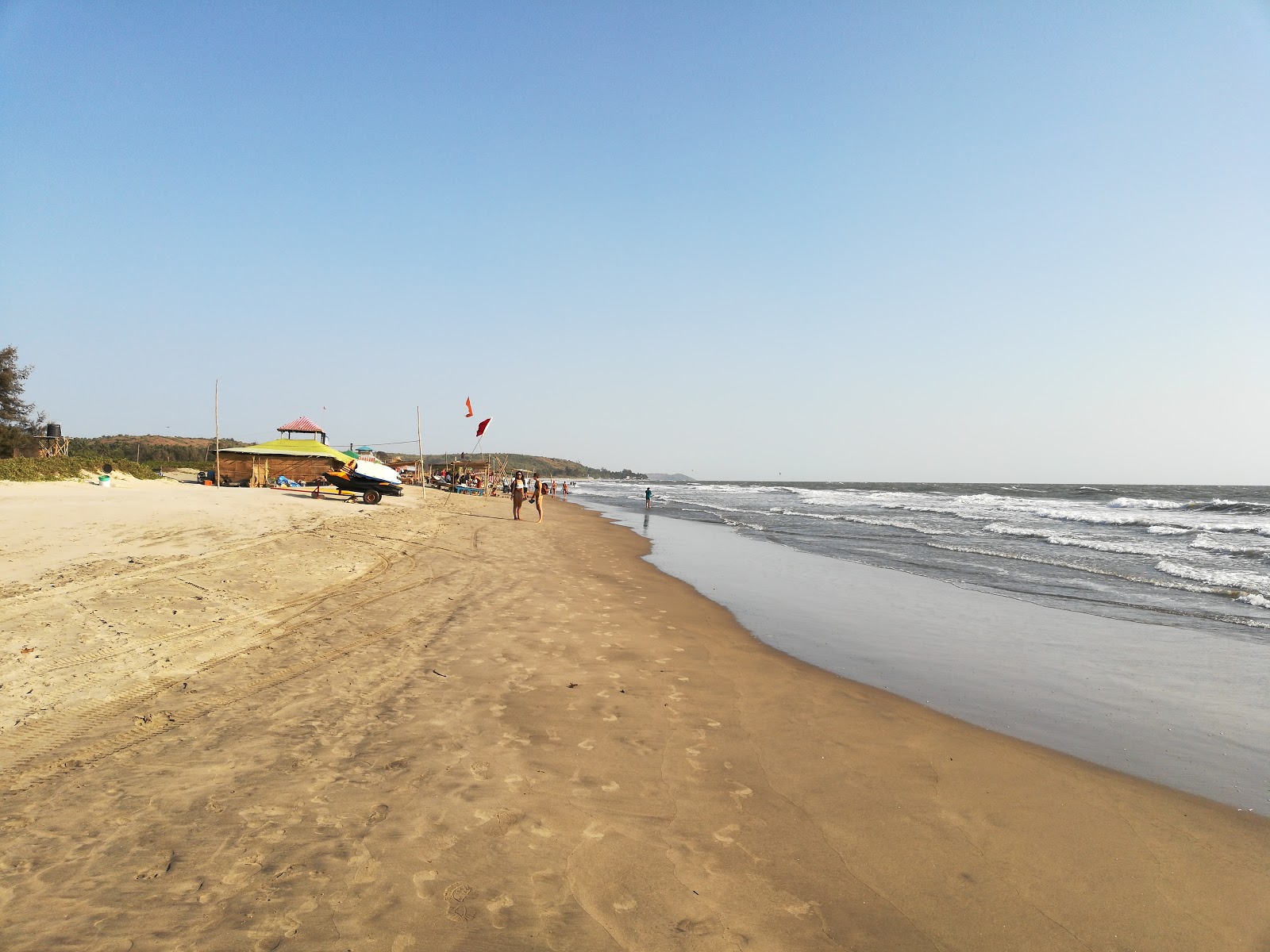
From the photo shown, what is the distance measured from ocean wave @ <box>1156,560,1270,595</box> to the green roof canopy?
33324 millimetres

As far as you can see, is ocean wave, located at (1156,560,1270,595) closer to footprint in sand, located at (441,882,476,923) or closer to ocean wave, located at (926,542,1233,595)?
ocean wave, located at (926,542,1233,595)

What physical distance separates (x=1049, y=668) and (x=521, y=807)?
7.59m

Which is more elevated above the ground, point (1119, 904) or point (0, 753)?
point (0, 753)

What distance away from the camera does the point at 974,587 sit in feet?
48.0

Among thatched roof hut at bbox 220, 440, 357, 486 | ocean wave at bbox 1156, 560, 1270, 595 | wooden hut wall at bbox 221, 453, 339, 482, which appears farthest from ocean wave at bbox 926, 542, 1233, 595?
wooden hut wall at bbox 221, 453, 339, 482

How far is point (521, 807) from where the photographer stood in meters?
4.08

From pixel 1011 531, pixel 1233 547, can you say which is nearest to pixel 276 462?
pixel 1011 531

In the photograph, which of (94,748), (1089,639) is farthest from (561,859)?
(1089,639)

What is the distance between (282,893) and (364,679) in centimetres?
330

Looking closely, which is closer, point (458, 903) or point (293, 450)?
point (458, 903)

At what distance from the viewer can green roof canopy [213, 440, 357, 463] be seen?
32.3 meters

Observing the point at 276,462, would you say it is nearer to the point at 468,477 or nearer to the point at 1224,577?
the point at 468,477

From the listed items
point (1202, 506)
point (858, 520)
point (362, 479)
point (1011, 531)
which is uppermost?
point (362, 479)

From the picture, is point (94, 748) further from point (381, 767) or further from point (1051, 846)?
point (1051, 846)
